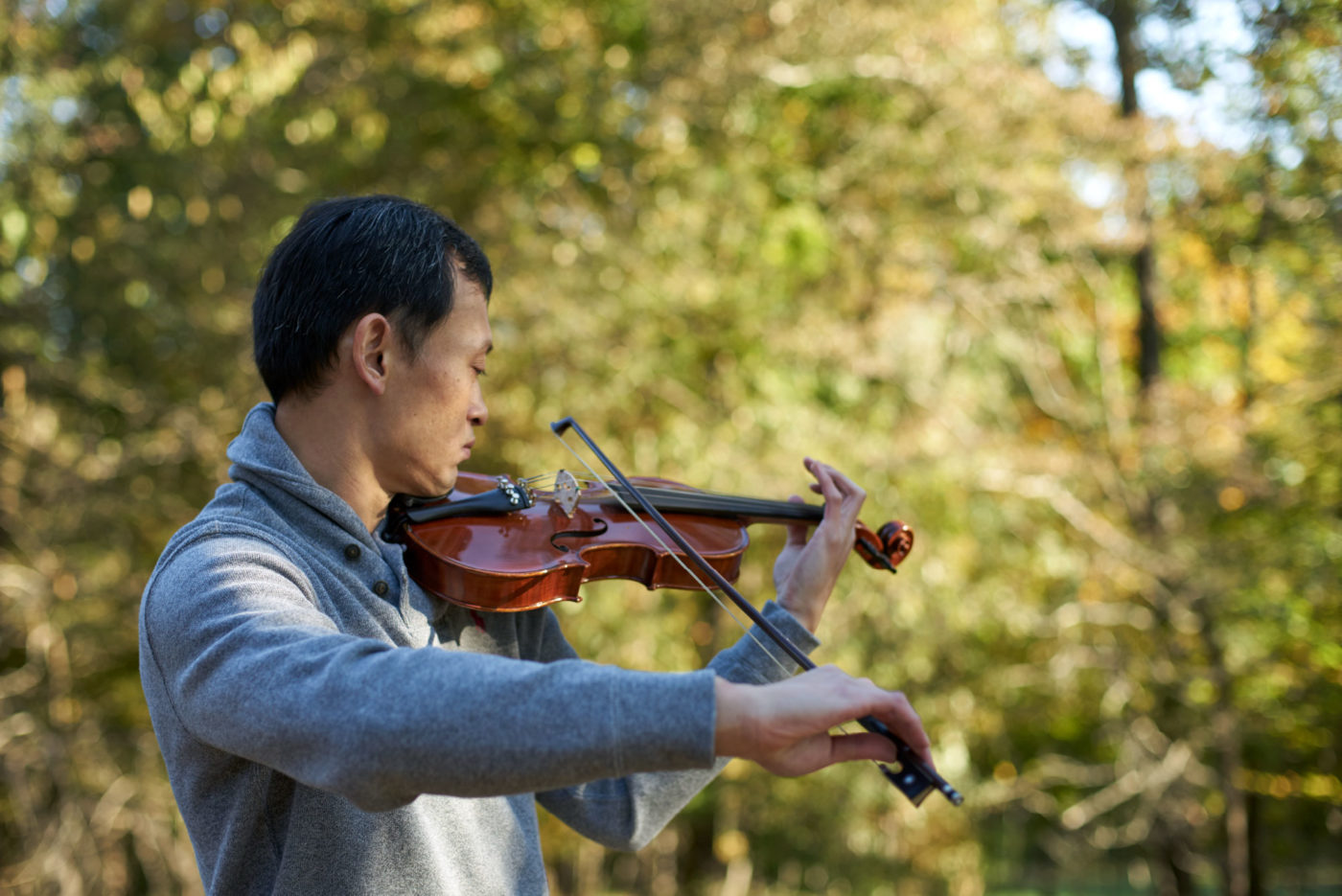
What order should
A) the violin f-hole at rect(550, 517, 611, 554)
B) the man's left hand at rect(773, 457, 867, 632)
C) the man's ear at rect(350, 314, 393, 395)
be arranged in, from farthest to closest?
the violin f-hole at rect(550, 517, 611, 554) → the man's left hand at rect(773, 457, 867, 632) → the man's ear at rect(350, 314, 393, 395)

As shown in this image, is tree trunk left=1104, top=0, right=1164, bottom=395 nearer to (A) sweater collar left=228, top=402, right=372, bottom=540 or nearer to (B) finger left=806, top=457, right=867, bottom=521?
(B) finger left=806, top=457, right=867, bottom=521

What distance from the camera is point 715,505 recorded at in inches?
Result: 79.3

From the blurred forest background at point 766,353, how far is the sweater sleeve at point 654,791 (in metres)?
3.56

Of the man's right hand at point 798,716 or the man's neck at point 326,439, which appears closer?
the man's right hand at point 798,716

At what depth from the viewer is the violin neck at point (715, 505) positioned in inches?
77.8

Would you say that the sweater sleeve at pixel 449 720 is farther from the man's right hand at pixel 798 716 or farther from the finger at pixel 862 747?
the finger at pixel 862 747

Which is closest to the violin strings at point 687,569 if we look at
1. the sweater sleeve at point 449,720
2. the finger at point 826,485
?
the finger at point 826,485

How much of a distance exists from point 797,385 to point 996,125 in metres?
1.62

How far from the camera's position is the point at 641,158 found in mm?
5477

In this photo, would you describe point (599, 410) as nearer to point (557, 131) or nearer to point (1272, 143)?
point (557, 131)

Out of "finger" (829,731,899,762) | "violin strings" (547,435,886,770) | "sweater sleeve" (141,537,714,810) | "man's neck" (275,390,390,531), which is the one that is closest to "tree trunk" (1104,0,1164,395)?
"violin strings" (547,435,886,770)

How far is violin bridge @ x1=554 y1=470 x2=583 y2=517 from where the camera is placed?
187cm

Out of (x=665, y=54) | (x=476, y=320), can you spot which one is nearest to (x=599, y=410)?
(x=665, y=54)

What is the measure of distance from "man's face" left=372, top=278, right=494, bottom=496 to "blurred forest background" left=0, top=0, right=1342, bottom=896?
3777mm
